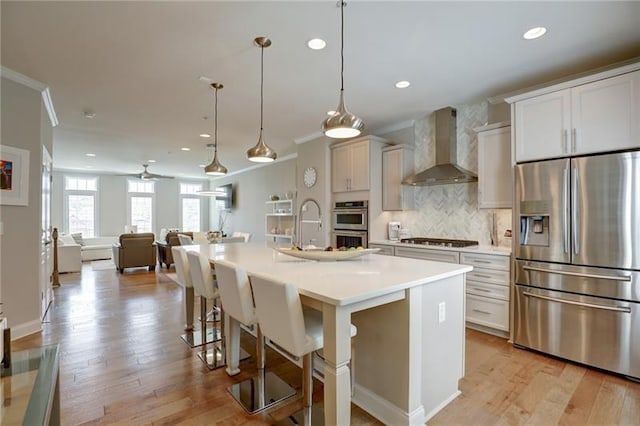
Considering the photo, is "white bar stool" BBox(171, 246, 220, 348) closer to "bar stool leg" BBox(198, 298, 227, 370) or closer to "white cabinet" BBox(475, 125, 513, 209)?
"bar stool leg" BBox(198, 298, 227, 370)

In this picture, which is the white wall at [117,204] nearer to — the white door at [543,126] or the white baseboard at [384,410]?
the white baseboard at [384,410]

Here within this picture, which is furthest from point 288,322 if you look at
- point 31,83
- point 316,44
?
point 31,83

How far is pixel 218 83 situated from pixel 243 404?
3.03 m

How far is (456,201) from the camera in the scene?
Answer: 13.6ft

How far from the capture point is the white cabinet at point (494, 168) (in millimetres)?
3373

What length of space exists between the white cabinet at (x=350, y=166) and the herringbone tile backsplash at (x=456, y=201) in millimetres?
780

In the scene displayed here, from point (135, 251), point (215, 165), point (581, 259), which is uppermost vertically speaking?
point (215, 165)

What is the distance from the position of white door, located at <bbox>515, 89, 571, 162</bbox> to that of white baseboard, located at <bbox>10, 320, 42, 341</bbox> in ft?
18.0

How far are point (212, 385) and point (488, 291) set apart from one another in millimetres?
2856

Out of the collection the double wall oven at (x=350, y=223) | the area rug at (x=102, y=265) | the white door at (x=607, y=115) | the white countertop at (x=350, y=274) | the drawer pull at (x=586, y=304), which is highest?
the white door at (x=607, y=115)

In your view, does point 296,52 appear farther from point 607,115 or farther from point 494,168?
point 607,115

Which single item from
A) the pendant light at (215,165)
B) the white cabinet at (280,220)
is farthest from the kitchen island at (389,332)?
the white cabinet at (280,220)

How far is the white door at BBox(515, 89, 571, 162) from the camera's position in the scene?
9.07 ft

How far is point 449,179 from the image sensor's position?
12.4ft
